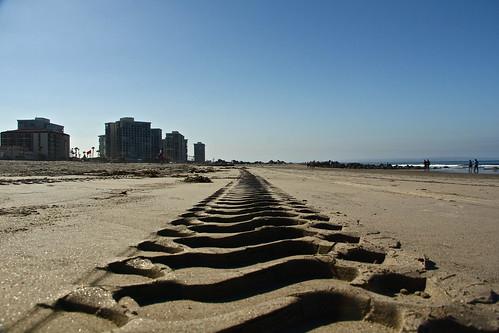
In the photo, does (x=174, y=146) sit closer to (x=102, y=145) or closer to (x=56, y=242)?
(x=102, y=145)

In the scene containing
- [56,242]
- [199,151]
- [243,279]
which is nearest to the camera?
[243,279]

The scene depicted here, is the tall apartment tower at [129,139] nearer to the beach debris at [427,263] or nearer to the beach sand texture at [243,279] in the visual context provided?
the beach sand texture at [243,279]

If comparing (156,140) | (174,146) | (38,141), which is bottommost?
(38,141)

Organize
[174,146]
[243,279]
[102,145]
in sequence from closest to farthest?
[243,279]
[102,145]
[174,146]

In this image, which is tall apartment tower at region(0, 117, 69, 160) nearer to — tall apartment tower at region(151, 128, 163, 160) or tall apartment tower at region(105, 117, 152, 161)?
tall apartment tower at region(105, 117, 152, 161)

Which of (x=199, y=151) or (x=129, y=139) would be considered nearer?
(x=129, y=139)

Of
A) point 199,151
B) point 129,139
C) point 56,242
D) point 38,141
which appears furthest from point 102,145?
point 56,242

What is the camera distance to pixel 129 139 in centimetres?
13088

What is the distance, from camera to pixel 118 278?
2143 mm

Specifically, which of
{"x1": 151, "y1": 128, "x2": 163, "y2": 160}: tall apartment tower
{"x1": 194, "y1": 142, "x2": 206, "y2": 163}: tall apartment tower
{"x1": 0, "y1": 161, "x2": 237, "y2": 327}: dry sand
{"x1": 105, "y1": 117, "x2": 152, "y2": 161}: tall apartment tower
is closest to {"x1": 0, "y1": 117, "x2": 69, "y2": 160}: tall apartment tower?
{"x1": 105, "y1": 117, "x2": 152, "y2": 161}: tall apartment tower

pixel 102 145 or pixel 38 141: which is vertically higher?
pixel 102 145

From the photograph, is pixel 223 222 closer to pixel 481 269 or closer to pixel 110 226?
pixel 110 226

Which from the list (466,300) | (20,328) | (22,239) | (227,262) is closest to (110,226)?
(22,239)

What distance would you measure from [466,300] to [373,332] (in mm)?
524
